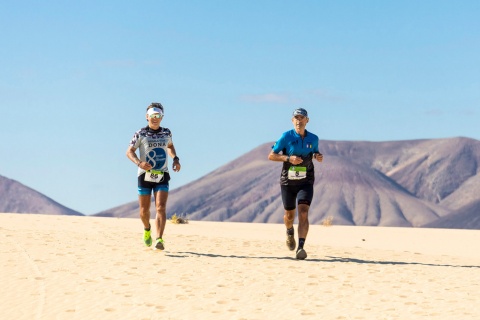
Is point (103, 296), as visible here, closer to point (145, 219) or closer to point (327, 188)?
point (145, 219)

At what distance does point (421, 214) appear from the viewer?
17538 cm

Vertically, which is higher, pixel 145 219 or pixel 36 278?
pixel 145 219

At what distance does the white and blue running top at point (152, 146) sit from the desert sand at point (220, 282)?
1427mm

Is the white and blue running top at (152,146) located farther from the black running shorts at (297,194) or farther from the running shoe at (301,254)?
the running shoe at (301,254)

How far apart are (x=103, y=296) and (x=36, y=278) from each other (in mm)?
1509

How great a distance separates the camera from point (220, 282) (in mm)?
10578

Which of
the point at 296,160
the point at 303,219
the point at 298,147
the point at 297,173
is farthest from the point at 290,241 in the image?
the point at 296,160

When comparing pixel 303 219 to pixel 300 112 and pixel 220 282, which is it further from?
pixel 220 282

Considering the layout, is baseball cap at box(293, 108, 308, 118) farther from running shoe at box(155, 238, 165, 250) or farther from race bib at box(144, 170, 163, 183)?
running shoe at box(155, 238, 165, 250)

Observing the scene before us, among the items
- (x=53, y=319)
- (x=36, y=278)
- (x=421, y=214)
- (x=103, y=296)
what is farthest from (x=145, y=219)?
(x=421, y=214)

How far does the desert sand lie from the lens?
8.76 m

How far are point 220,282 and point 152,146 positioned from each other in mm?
3347

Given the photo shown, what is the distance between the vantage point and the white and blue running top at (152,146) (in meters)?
13.2

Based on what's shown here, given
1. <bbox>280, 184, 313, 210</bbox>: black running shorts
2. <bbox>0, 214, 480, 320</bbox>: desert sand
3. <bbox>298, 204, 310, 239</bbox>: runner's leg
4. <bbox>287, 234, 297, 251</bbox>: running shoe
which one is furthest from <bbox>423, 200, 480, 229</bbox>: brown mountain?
<bbox>298, 204, 310, 239</bbox>: runner's leg
